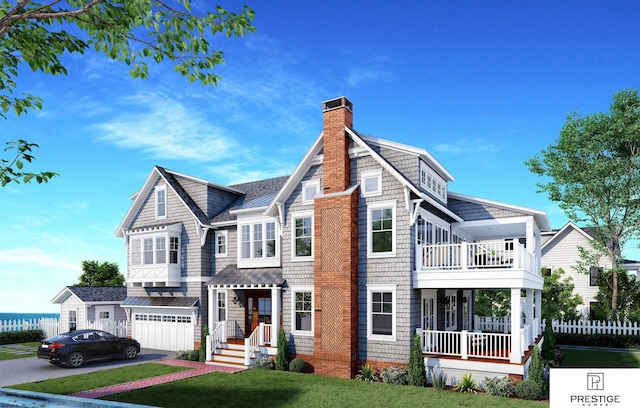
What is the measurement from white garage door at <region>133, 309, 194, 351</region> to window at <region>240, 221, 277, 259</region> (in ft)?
16.1

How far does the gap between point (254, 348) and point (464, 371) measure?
29.9ft

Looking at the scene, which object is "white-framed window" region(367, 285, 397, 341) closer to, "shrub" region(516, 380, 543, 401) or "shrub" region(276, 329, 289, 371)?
"shrub" region(276, 329, 289, 371)

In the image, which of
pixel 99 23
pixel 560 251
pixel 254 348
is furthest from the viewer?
pixel 560 251

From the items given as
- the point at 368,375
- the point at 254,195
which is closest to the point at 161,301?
the point at 254,195

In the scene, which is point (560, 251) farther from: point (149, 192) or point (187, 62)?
point (187, 62)

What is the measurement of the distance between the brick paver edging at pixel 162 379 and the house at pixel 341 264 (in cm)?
102

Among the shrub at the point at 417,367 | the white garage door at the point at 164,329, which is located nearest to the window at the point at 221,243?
the white garage door at the point at 164,329

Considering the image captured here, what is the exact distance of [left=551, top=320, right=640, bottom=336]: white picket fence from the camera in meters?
30.7

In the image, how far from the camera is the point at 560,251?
142 feet

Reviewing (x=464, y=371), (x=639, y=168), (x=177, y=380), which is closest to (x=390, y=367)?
(x=464, y=371)

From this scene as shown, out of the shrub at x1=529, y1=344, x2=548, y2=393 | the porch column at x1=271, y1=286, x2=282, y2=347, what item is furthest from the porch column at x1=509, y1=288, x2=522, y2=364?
the porch column at x1=271, y1=286, x2=282, y2=347

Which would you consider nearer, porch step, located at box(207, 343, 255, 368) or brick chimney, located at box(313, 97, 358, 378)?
brick chimney, located at box(313, 97, 358, 378)

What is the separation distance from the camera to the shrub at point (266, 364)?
21094 mm

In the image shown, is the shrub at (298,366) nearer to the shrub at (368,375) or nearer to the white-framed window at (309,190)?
the shrub at (368,375)
